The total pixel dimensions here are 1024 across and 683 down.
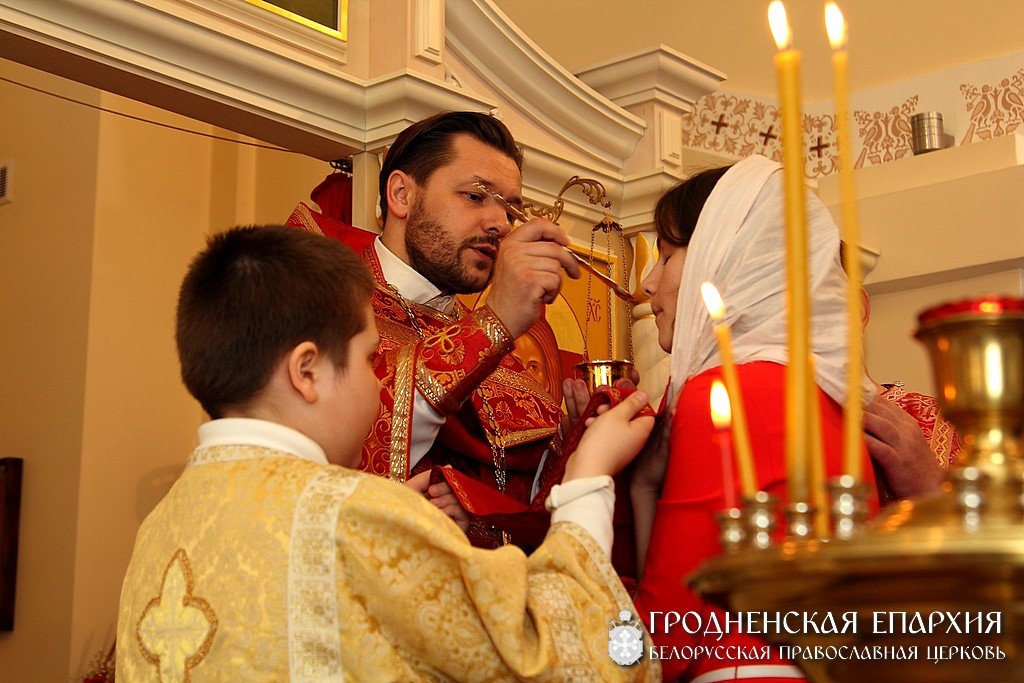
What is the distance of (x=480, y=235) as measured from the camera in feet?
10.6

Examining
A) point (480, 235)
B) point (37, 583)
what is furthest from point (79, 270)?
point (480, 235)

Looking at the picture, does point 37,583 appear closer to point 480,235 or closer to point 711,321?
point 480,235

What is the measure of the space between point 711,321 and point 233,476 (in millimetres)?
770

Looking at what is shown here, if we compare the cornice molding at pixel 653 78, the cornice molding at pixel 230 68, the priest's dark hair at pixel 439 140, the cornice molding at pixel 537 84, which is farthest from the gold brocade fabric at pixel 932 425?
the cornice molding at pixel 653 78

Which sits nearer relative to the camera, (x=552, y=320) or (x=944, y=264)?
(x=552, y=320)

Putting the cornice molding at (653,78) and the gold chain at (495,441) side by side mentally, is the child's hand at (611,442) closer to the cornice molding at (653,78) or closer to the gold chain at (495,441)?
the gold chain at (495,441)

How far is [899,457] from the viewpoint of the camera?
2.07 m

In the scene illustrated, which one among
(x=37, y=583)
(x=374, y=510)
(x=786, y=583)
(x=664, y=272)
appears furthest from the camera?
(x=37, y=583)

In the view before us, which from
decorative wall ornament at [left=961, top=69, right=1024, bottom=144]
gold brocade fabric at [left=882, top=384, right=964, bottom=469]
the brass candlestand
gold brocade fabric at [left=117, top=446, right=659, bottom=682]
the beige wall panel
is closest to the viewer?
the brass candlestand

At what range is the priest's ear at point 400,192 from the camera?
3.32 metres

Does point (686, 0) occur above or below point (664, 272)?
above

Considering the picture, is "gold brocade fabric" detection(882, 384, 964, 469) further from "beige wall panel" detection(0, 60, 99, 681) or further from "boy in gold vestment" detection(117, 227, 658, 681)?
"beige wall panel" detection(0, 60, 99, 681)

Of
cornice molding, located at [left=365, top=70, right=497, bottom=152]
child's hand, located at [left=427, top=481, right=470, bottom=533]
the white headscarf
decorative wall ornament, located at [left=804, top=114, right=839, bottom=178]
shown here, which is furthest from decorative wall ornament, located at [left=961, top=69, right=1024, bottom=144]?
child's hand, located at [left=427, top=481, right=470, bottom=533]

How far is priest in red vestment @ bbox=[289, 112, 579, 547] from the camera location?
2.58 meters
